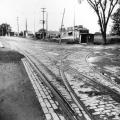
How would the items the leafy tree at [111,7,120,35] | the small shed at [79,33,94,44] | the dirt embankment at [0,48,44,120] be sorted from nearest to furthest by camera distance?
the dirt embankment at [0,48,44,120], the small shed at [79,33,94,44], the leafy tree at [111,7,120,35]

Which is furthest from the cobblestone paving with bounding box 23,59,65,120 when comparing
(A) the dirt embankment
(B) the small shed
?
(B) the small shed

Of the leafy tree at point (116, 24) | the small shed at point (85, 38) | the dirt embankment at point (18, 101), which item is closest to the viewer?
the dirt embankment at point (18, 101)

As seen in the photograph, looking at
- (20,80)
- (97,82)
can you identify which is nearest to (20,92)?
(20,80)

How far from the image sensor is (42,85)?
345 inches

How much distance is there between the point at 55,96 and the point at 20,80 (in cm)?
284

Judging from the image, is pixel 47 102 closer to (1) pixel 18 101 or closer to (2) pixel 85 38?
(1) pixel 18 101

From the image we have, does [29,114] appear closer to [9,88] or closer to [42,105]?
[42,105]

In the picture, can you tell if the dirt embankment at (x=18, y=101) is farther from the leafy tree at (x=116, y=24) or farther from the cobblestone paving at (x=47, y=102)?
the leafy tree at (x=116, y=24)

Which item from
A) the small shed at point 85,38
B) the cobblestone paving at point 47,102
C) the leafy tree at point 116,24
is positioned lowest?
the cobblestone paving at point 47,102

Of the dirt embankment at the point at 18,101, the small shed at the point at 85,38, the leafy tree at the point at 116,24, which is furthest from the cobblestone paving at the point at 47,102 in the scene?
the leafy tree at the point at 116,24

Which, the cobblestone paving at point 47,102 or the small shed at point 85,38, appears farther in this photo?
the small shed at point 85,38

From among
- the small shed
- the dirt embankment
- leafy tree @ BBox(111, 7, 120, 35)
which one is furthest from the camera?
leafy tree @ BBox(111, 7, 120, 35)

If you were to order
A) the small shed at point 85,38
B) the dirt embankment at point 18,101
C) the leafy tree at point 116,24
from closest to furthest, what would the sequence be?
the dirt embankment at point 18,101 < the small shed at point 85,38 < the leafy tree at point 116,24

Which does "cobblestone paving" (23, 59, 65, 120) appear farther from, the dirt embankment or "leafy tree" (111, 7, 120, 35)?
"leafy tree" (111, 7, 120, 35)
